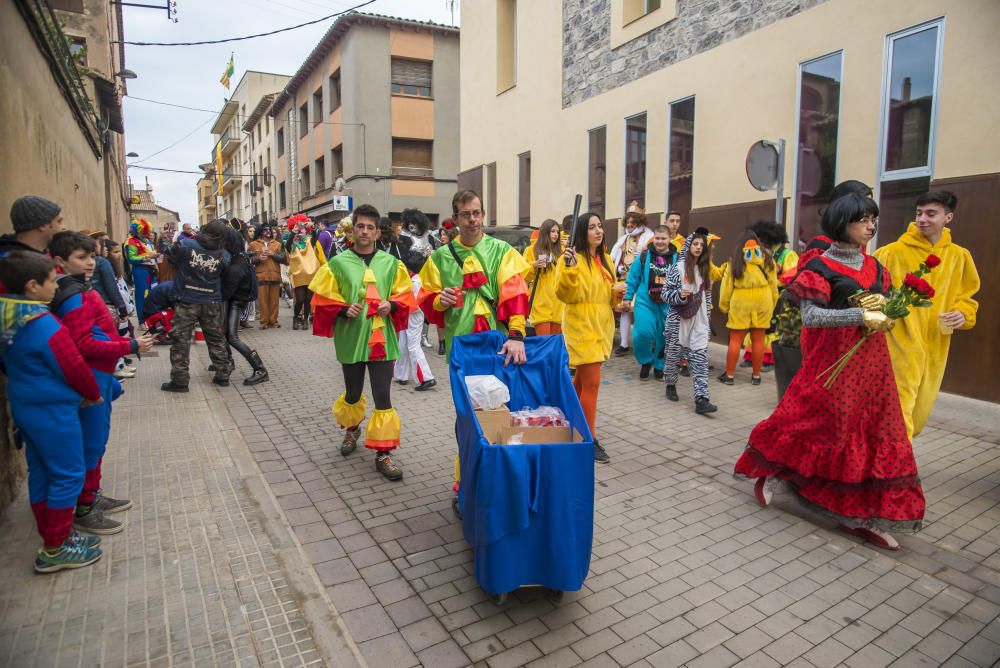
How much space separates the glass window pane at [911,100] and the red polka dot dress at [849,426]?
4.70 metres

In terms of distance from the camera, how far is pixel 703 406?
6.45 metres

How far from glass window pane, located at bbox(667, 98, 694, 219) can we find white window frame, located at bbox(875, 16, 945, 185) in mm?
3207

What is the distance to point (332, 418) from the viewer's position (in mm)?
6273

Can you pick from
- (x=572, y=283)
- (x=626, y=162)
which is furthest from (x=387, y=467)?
(x=626, y=162)

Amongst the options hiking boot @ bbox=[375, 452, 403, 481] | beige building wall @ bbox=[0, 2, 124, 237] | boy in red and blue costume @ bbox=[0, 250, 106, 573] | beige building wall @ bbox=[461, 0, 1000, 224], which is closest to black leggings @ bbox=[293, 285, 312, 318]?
beige building wall @ bbox=[0, 2, 124, 237]

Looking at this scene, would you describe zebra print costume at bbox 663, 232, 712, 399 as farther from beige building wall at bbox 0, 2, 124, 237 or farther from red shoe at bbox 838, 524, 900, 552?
beige building wall at bbox 0, 2, 124, 237

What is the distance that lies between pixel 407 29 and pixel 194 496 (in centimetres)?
2750

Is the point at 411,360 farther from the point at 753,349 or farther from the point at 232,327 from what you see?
the point at 753,349

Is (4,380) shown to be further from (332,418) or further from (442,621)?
(442,621)

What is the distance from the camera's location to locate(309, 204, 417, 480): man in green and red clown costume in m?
4.65

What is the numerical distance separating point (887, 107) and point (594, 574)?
7.26 meters

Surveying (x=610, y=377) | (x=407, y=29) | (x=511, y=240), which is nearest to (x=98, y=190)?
(x=511, y=240)

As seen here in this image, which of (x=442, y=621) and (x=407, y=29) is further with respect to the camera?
(x=407, y=29)

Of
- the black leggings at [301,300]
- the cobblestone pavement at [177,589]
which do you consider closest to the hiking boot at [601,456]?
the cobblestone pavement at [177,589]
